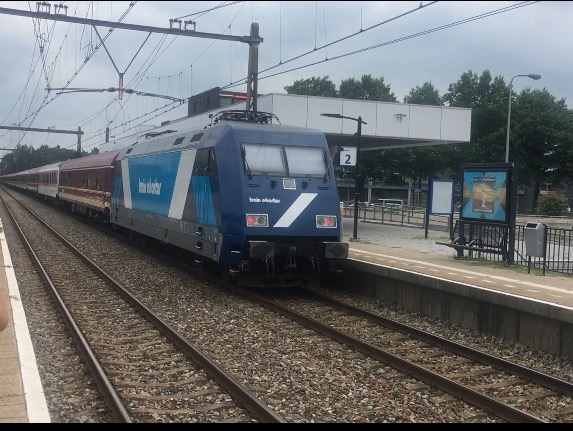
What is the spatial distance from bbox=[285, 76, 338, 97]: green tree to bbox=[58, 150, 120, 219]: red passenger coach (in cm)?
3946

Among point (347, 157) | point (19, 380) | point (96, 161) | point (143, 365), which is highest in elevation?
point (347, 157)

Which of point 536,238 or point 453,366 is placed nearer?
point 453,366

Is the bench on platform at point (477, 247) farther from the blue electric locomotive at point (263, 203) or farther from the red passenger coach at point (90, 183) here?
the red passenger coach at point (90, 183)

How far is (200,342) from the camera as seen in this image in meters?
8.84

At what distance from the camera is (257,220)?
→ 1166cm

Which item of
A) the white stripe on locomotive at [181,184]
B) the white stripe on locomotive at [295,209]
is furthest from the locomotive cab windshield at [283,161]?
the white stripe on locomotive at [181,184]

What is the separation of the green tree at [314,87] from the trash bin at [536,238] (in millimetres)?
61290

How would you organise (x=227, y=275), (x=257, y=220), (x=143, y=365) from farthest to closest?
(x=227, y=275), (x=257, y=220), (x=143, y=365)

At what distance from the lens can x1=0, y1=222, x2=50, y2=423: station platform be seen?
5.29m

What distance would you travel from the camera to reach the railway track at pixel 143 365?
6027 mm

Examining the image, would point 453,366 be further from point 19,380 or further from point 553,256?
point 553,256

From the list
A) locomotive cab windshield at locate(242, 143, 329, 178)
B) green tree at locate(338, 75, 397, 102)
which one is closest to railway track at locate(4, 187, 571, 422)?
locomotive cab windshield at locate(242, 143, 329, 178)

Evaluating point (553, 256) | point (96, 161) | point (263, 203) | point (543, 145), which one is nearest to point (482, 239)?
point (553, 256)

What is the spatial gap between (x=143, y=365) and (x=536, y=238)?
7796 millimetres
